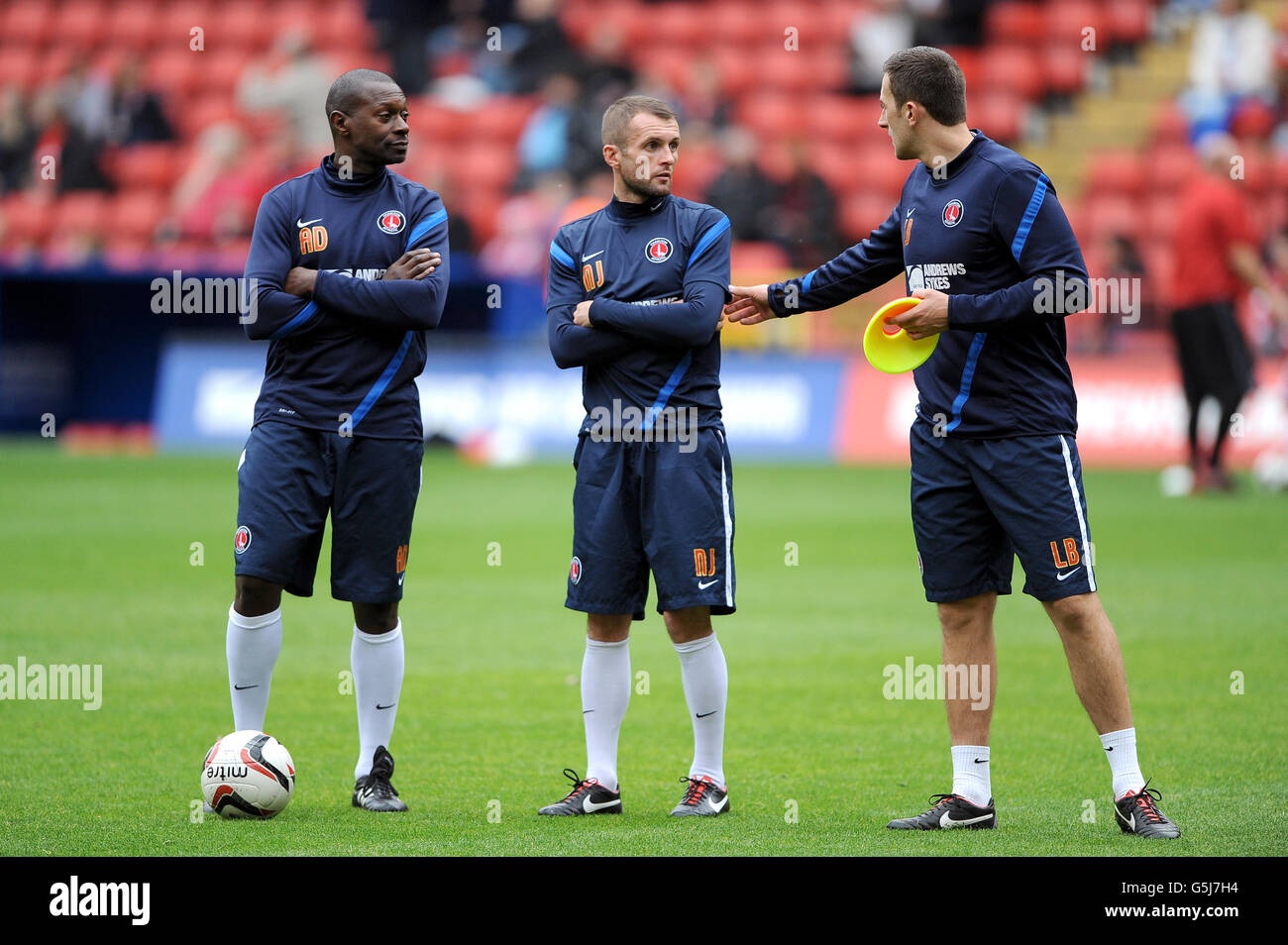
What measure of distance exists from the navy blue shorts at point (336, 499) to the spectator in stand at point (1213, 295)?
10.8 metres

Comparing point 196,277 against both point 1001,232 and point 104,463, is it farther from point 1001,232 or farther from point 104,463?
point 1001,232

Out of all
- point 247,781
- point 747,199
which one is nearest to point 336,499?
point 247,781

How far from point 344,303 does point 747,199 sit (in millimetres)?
15340

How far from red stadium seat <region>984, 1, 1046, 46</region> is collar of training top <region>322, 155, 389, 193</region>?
803 inches

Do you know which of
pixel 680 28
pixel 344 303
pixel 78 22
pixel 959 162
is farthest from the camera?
pixel 78 22

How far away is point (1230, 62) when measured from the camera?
23.2 m

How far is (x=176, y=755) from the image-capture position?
668 centimetres

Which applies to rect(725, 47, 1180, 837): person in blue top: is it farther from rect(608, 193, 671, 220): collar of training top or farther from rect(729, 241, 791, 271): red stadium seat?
rect(729, 241, 791, 271): red stadium seat

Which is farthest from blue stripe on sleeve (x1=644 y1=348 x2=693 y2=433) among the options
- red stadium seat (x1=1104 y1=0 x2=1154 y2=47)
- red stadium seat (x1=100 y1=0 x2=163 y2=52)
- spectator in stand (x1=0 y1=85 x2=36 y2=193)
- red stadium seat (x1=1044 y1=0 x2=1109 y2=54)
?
red stadium seat (x1=100 y1=0 x2=163 y2=52)

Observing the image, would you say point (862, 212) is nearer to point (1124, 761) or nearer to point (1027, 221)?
point (1027, 221)

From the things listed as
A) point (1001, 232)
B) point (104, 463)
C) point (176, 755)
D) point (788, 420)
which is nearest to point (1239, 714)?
point (1001, 232)

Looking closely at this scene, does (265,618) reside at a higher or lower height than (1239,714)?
higher

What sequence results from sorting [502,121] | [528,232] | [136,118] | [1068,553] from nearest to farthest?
[1068,553] < [528,232] < [502,121] < [136,118]

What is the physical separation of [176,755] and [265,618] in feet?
3.11
